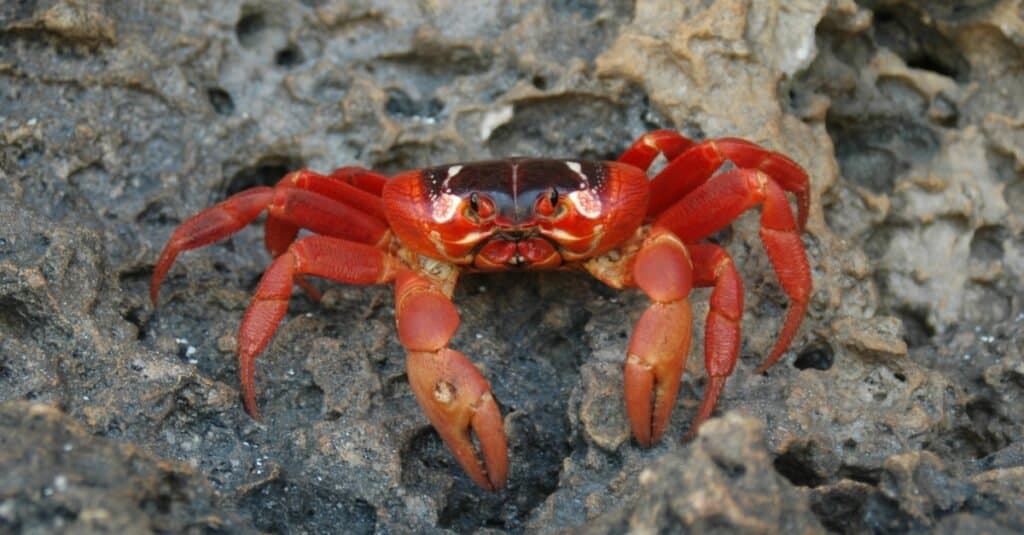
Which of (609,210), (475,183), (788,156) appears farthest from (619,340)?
(788,156)

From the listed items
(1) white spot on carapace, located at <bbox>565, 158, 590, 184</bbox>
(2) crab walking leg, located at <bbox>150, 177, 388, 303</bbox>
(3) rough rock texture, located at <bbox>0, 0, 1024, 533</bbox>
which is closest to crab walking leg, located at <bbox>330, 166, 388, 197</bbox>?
(2) crab walking leg, located at <bbox>150, 177, 388, 303</bbox>

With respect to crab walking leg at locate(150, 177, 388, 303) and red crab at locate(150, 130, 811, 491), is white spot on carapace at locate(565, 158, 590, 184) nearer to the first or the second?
red crab at locate(150, 130, 811, 491)

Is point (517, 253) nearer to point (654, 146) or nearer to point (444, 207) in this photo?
point (444, 207)

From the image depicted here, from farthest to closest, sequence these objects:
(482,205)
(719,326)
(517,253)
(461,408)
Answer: (517,253)
(482,205)
(719,326)
(461,408)

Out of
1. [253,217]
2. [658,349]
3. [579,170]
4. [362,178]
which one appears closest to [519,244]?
[579,170]

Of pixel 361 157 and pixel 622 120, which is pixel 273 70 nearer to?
pixel 361 157
